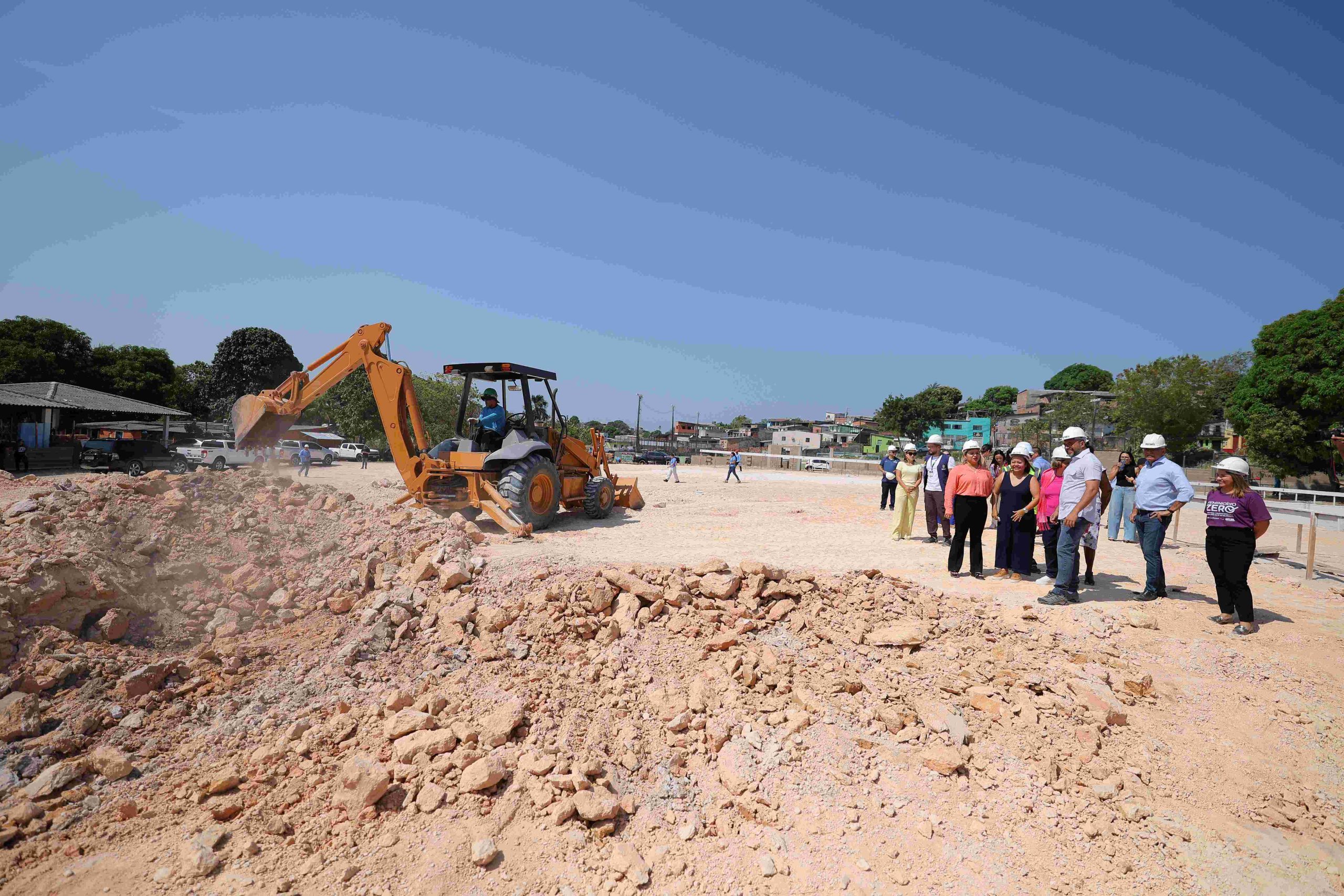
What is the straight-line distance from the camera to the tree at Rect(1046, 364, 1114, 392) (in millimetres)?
78625

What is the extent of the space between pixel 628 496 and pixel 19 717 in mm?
9128

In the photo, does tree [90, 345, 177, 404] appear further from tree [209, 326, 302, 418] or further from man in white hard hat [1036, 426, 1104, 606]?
man in white hard hat [1036, 426, 1104, 606]

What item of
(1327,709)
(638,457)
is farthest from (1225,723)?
(638,457)

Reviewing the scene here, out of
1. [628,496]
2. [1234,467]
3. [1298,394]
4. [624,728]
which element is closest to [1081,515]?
[1234,467]

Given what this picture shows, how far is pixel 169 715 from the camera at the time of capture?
13.2ft

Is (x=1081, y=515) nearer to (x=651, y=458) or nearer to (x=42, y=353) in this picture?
(x=651, y=458)

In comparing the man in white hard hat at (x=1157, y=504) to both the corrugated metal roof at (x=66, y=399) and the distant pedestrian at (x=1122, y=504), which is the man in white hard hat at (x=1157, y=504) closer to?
the distant pedestrian at (x=1122, y=504)

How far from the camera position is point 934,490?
9.02m

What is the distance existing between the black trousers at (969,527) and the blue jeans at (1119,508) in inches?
179

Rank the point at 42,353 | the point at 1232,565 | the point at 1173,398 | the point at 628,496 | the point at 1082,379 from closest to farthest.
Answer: the point at 1232,565 → the point at 628,496 → the point at 1173,398 → the point at 42,353 → the point at 1082,379

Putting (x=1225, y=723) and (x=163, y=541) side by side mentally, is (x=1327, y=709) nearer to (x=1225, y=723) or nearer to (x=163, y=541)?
(x=1225, y=723)

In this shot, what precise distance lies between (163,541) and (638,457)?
1586 inches

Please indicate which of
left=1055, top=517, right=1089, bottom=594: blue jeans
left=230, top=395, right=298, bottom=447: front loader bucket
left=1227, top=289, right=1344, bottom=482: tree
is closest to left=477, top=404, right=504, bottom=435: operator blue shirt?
left=230, top=395, right=298, bottom=447: front loader bucket

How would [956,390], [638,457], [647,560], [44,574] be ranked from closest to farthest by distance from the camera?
1. [44,574]
2. [647,560]
3. [638,457]
4. [956,390]
